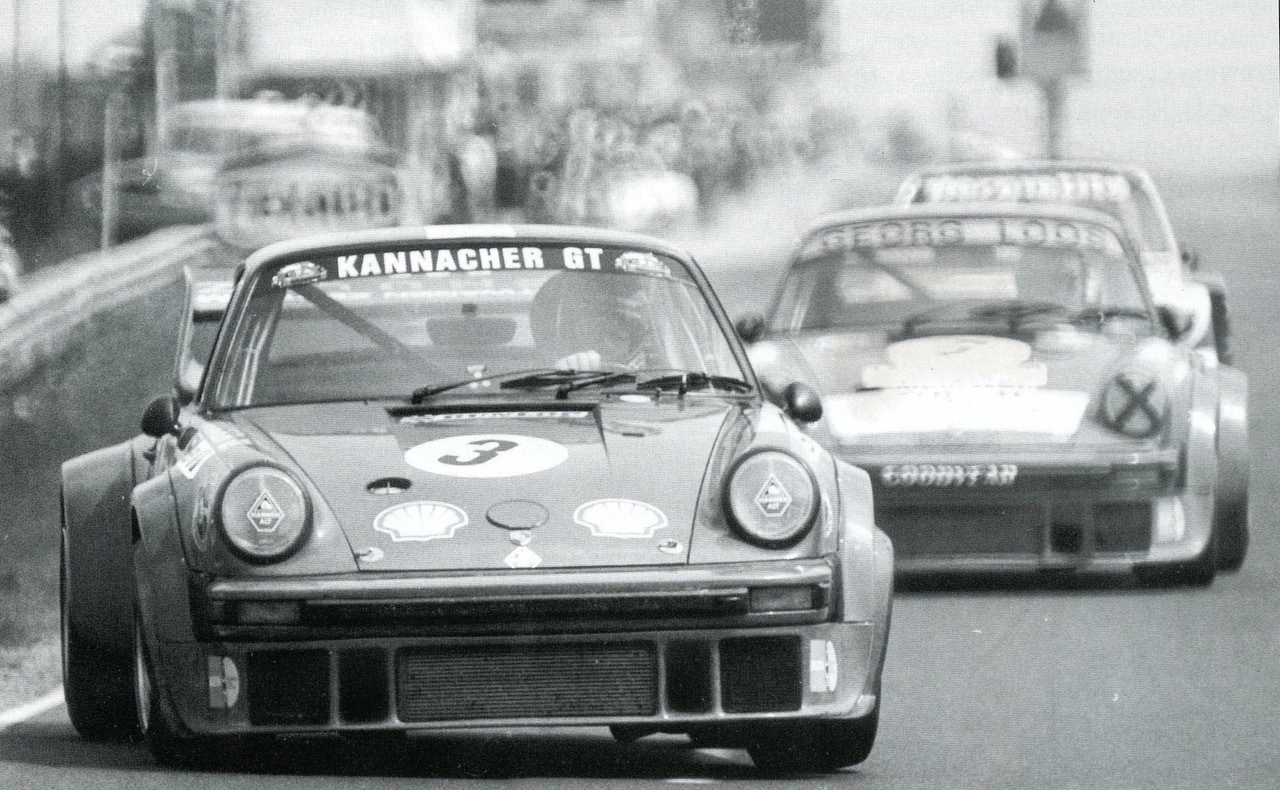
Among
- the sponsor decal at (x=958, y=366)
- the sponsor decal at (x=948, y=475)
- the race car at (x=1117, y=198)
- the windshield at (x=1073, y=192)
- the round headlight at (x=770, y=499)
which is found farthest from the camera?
the windshield at (x=1073, y=192)

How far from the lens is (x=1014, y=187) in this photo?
15.9 m

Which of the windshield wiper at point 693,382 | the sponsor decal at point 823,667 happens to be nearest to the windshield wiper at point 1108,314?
the windshield wiper at point 693,382

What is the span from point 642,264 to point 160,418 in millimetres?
1238

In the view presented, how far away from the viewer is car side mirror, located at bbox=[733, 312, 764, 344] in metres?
10.6

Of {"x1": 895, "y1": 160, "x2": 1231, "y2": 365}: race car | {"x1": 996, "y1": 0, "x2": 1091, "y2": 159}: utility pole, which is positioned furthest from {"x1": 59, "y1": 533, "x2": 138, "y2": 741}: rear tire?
{"x1": 895, "y1": 160, "x2": 1231, "y2": 365}: race car

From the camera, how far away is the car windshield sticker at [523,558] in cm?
583

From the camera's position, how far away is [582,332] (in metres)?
6.98

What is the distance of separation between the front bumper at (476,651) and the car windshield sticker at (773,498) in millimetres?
157

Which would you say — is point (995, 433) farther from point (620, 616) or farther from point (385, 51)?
point (385, 51)

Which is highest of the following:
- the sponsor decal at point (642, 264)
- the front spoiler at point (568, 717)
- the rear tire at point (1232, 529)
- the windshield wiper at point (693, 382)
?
the sponsor decal at point (642, 264)

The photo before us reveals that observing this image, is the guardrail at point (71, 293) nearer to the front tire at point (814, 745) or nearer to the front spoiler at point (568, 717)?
the front spoiler at point (568, 717)

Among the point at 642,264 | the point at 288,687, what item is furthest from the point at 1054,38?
the point at 288,687

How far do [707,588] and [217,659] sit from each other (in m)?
0.96

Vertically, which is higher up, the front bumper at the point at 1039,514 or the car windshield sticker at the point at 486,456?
the car windshield sticker at the point at 486,456
